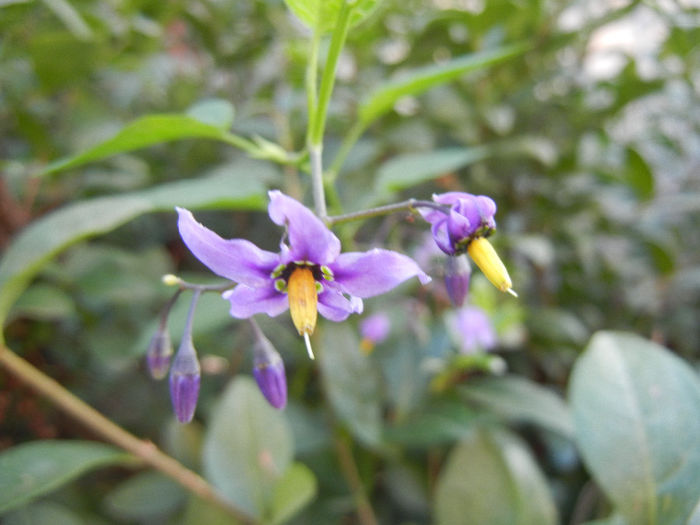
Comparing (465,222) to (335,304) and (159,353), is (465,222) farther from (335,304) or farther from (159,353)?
(159,353)

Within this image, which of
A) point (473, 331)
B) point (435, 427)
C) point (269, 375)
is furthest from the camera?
point (473, 331)

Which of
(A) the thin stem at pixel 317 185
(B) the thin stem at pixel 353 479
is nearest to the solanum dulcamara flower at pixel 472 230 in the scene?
(A) the thin stem at pixel 317 185

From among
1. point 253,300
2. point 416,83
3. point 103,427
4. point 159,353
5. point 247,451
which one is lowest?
point 247,451

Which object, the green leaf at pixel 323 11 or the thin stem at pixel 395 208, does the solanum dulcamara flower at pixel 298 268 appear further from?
the green leaf at pixel 323 11

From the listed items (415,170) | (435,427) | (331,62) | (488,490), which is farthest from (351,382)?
(331,62)

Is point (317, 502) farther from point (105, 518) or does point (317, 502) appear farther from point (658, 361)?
point (658, 361)

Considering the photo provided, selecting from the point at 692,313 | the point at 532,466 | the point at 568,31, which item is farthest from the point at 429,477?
the point at 568,31
